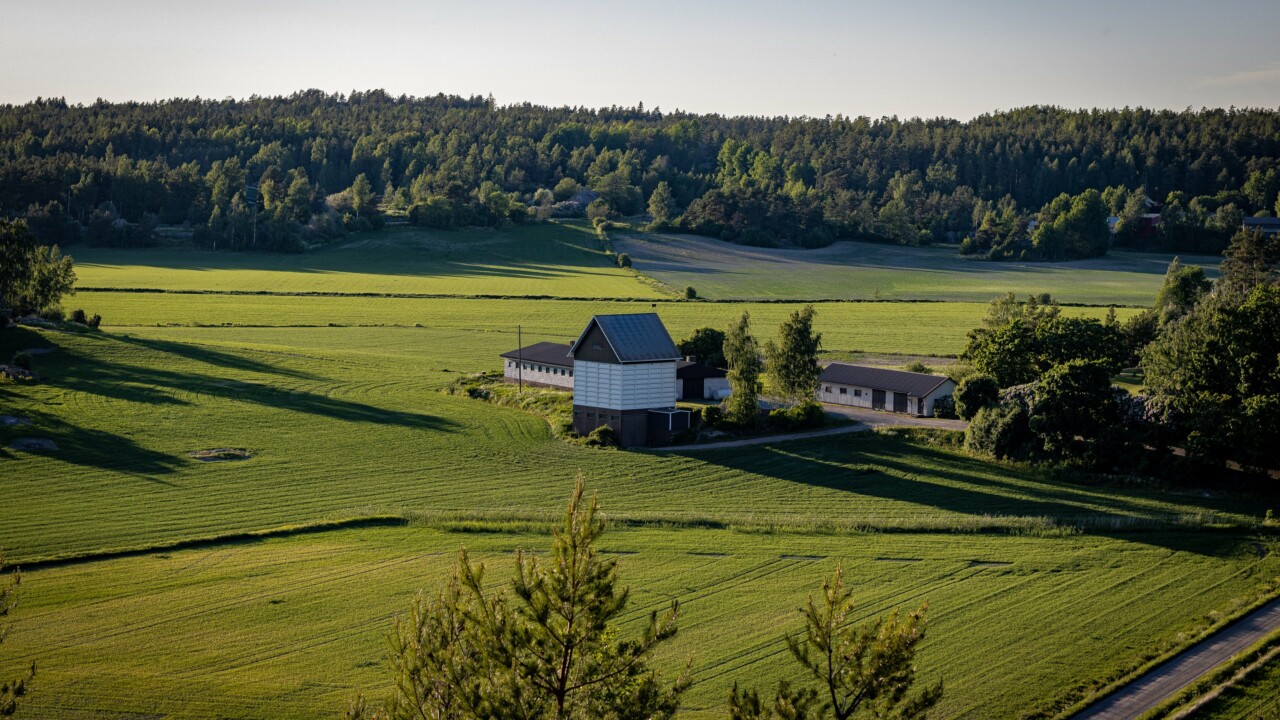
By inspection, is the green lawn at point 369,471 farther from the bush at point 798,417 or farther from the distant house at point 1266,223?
the distant house at point 1266,223

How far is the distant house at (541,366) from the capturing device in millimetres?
72625

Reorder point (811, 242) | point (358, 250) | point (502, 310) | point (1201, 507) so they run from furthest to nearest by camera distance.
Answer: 1. point (811, 242)
2. point (358, 250)
3. point (502, 310)
4. point (1201, 507)

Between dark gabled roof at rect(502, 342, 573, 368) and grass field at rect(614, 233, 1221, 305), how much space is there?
42.5 m

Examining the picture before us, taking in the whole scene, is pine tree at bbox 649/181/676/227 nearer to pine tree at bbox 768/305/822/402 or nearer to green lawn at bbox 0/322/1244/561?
green lawn at bbox 0/322/1244/561

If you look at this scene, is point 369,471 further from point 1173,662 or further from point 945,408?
point 1173,662

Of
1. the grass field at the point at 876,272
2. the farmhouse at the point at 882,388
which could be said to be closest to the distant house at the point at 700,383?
the farmhouse at the point at 882,388

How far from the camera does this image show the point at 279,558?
39562mm

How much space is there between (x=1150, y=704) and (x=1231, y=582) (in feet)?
38.6

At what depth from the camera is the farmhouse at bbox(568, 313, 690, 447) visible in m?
60.3

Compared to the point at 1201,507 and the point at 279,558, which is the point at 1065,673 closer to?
the point at 1201,507

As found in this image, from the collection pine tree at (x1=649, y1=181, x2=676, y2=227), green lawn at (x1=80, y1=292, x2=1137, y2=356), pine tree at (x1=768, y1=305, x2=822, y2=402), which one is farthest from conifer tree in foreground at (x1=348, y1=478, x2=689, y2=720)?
pine tree at (x1=649, y1=181, x2=676, y2=227)

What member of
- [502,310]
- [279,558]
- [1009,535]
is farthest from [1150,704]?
[502,310]

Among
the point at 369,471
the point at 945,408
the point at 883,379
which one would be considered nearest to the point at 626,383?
the point at 369,471

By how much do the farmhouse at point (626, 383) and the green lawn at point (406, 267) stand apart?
172ft
